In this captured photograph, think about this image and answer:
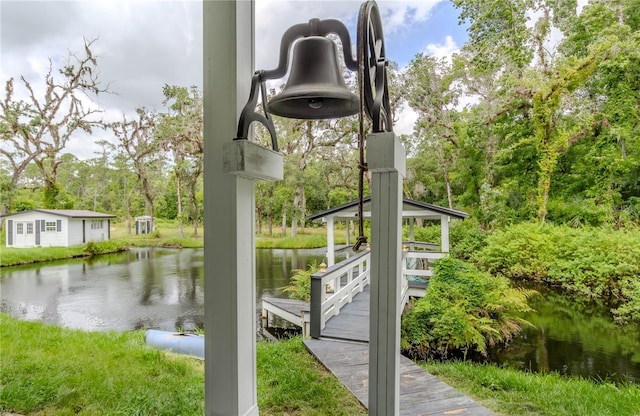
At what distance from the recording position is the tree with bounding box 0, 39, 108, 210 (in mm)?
9891

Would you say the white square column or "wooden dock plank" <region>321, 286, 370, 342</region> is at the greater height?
the white square column

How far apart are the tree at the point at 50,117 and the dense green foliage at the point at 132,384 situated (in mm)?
10401

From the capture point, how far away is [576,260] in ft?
18.4

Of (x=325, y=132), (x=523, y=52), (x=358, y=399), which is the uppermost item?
(x=523, y=52)

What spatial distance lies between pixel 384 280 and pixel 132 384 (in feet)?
6.32

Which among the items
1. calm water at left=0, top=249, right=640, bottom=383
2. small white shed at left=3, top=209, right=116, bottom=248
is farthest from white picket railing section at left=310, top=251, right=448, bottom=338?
small white shed at left=3, top=209, right=116, bottom=248

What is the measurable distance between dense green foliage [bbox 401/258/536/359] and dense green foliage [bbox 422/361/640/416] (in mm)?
876

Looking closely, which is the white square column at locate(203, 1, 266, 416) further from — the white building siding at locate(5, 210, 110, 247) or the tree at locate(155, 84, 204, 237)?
the white building siding at locate(5, 210, 110, 247)

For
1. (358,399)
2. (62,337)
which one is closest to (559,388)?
(358,399)

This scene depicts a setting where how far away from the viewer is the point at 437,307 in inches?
157

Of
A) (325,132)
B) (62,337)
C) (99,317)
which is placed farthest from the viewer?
(325,132)

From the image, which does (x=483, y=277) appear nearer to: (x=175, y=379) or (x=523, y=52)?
(x=175, y=379)

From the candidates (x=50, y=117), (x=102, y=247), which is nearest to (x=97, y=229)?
(x=102, y=247)

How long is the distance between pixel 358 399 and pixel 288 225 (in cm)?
790
